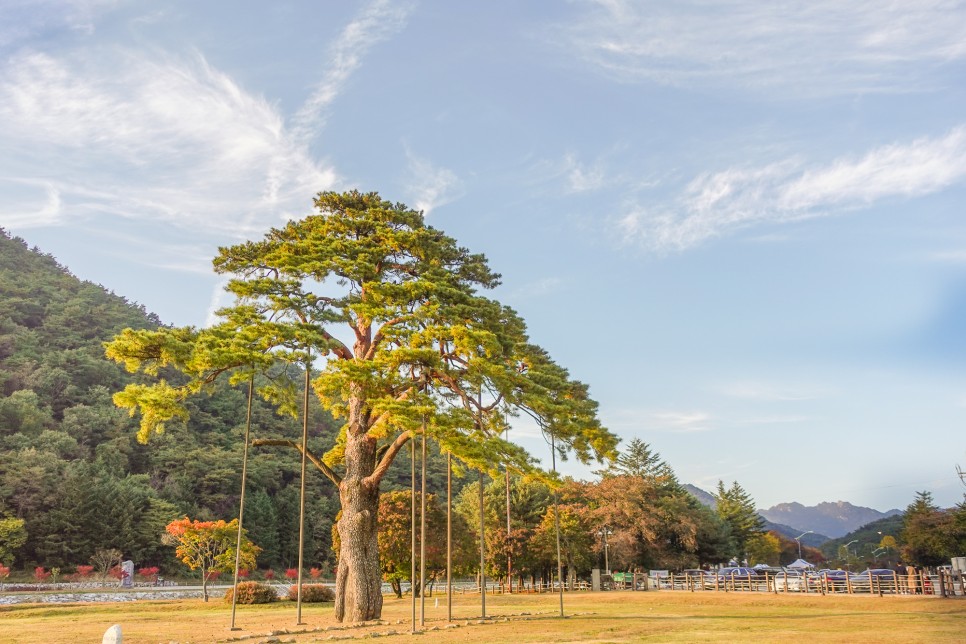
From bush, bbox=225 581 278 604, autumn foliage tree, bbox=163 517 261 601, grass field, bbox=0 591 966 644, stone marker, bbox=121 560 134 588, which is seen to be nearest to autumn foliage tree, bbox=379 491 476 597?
bush, bbox=225 581 278 604

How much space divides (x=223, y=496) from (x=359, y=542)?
60376mm

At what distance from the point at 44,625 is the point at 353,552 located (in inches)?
428

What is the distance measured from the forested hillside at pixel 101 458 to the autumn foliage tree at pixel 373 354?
51.0 meters

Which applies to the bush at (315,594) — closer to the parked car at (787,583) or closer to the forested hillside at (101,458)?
the parked car at (787,583)

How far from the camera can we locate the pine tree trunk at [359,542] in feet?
78.0

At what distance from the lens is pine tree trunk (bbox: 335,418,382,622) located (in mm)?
23766

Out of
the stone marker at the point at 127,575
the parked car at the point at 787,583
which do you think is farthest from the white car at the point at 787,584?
the stone marker at the point at 127,575

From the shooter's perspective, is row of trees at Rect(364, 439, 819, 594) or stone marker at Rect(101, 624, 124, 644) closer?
stone marker at Rect(101, 624, 124, 644)

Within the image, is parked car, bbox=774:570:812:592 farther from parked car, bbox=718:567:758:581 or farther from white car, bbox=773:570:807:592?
parked car, bbox=718:567:758:581

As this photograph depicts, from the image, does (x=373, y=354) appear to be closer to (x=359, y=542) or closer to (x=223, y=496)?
(x=359, y=542)

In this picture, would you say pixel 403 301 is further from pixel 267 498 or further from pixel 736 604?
pixel 267 498

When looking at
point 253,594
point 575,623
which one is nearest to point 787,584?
point 575,623

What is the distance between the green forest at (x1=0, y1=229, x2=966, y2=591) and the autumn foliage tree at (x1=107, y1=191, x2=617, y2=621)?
18.1 metres

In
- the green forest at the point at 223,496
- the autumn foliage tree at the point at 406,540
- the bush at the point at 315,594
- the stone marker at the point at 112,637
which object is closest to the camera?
the stone marker at the point at 112,637
